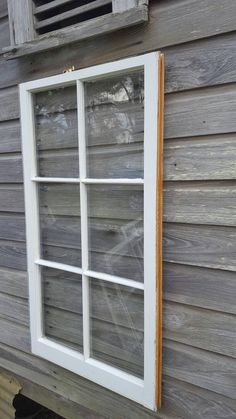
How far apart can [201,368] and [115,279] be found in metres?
0.47

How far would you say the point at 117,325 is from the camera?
1.64m

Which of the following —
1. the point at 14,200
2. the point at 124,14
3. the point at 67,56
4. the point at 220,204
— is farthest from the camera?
the point at 14,200

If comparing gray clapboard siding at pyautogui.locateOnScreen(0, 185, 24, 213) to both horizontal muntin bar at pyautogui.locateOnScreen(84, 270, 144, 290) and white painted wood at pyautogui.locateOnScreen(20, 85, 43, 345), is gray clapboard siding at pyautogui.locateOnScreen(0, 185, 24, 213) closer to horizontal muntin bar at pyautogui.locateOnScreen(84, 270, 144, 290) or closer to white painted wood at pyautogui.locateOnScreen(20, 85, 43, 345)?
white painted wood at pyautogui.locateOnScreen(20, 85, 43, 345)

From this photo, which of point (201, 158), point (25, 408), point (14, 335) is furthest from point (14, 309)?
point (201, 158)

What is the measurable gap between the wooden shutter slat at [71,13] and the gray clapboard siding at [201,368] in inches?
53.4

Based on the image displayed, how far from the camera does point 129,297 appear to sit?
1.56 meters

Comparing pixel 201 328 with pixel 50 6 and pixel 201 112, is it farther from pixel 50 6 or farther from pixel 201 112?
pixel 50 6

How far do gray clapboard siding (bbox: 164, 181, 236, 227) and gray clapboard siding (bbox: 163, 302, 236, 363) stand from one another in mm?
325

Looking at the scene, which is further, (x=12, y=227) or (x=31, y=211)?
(x=12, y=227)

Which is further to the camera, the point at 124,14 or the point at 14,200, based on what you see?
the point at 14,200

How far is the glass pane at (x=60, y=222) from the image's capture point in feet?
5.69

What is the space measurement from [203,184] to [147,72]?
437 millimetres

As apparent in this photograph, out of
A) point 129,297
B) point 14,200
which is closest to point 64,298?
point 129,297

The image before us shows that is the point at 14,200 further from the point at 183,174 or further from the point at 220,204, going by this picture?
the point at 220,204
